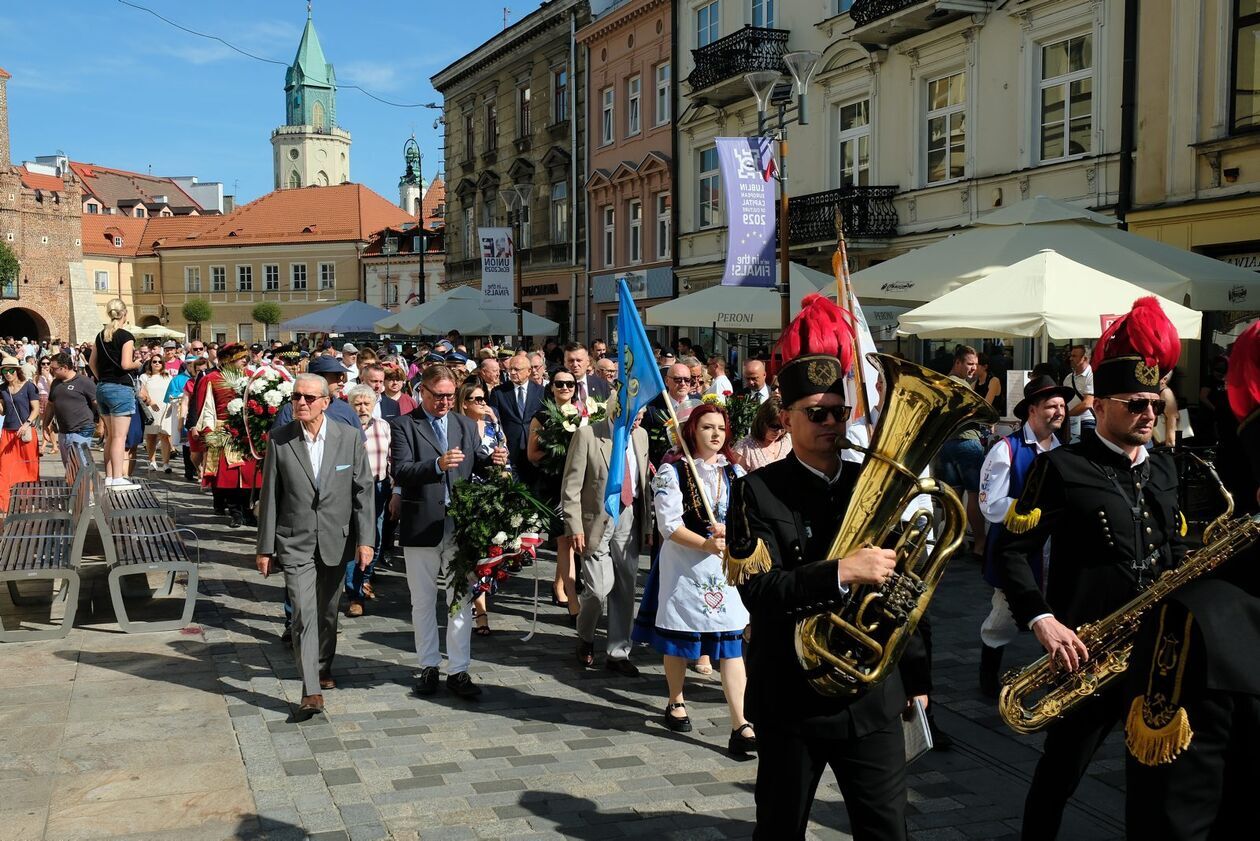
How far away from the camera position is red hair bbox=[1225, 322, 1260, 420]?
3193mm

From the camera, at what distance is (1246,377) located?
10.5 feet

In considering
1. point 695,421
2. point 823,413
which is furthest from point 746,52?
point 823,413

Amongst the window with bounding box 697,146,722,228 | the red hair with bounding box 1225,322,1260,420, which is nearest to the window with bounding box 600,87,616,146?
the window with bounding box 697,146,722,228

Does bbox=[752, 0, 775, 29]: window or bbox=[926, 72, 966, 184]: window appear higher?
bbox=[752, 0, 775, 29]: window

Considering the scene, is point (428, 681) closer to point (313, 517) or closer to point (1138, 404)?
point (313, 517)

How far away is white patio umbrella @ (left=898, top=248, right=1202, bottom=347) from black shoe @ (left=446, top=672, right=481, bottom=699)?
511cm

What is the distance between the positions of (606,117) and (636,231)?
12.9 feet

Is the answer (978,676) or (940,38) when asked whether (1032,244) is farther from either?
(940,38)

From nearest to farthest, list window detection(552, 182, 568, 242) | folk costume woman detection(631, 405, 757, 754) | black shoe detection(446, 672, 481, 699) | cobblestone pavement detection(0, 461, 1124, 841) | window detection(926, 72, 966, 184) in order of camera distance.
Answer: cobblestone pavement detection(0, 461, 1124, 841) → folk costume woman detection(631, 405, 757, 754) → black shoe detection(446, 672, 481, 699) → window detection(926, 72, 966, 184) → window detection(552, 182, 568, 242)

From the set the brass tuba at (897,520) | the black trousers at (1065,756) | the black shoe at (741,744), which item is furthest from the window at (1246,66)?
the brass tuba at (897,520)

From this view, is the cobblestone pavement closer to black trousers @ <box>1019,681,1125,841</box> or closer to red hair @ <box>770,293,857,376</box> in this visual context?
black trousers @ <box>1019,681,1125,841</box>

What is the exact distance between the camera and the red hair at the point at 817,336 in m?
3.58

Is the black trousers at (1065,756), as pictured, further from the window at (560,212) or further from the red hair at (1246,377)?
the window at (560,212)

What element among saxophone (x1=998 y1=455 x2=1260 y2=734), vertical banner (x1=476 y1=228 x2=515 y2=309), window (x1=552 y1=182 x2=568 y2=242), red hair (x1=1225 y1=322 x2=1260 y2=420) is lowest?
saxophone (x1=998 y1=455 x2=1260 y2=734)
